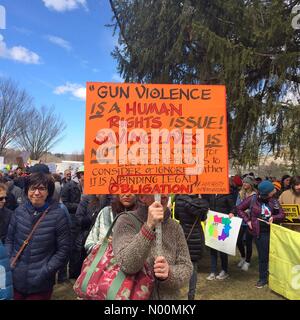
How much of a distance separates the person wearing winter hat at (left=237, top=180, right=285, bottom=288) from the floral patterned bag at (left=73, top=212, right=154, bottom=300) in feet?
14.7

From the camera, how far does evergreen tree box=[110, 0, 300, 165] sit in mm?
10430

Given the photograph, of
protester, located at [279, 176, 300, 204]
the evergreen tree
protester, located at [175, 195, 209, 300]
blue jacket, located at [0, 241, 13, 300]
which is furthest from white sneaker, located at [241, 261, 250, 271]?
blue jacket, located at [0, 241, 13, 300]

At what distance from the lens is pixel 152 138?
2.47m

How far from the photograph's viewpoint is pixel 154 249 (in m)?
2.22

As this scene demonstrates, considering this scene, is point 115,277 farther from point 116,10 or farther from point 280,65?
point 116,10

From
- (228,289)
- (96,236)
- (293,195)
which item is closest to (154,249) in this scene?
(96,236)

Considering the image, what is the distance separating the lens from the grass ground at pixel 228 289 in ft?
18.7

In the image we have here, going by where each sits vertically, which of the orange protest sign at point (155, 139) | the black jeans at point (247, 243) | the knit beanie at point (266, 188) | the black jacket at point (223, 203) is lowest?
the black jeans at point (247, 243)

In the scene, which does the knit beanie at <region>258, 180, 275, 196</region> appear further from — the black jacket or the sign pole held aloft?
the sign pole held aloft

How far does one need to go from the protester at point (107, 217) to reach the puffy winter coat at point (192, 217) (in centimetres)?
200

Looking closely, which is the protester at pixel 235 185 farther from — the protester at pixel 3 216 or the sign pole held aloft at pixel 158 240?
the sign pole held aloft at pixel 158 240

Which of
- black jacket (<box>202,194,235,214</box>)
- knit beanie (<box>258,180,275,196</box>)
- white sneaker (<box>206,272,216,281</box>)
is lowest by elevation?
white sneaker (<box>206,272,216,281</box>)

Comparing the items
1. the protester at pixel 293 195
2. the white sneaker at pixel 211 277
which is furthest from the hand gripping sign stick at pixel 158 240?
the protester at pixel 293 195
